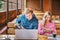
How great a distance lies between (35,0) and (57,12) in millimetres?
2143

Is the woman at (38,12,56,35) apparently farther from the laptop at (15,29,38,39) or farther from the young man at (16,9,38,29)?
the laptop at (15,29,38,39)

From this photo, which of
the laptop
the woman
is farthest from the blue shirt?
the laptop

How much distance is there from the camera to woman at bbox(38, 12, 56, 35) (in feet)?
12.6

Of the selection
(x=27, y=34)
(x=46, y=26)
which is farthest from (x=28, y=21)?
(x=27, y=34)

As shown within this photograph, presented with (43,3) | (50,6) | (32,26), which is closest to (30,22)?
(32,26)

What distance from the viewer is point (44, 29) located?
3.86 meters

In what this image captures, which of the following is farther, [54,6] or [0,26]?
[54,6]

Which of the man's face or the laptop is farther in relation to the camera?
the man's face

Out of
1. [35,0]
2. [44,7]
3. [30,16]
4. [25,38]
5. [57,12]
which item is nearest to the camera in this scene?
[25,38]

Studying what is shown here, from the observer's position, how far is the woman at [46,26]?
3834 millimetres

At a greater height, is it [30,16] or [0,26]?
[30,16]

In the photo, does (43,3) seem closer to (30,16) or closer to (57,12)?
(57,12)

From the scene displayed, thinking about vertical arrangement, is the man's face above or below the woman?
above

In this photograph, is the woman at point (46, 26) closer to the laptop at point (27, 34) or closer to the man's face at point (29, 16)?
the man's face at point (29, 16)
